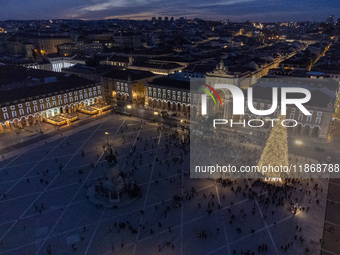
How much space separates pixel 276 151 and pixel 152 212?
20713 mm

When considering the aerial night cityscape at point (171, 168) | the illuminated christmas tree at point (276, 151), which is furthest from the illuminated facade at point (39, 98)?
the illuminated christmas tree at point (276, 151)

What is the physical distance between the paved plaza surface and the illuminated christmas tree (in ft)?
9.81

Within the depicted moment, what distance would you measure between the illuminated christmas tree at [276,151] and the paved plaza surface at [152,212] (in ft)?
9.81

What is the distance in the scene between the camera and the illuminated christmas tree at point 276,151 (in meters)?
39.2

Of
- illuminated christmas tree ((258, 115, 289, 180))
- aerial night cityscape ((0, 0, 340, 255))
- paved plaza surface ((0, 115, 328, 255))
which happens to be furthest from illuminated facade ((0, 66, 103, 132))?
illuminated christmas tree ((258, 115, 289, 180))

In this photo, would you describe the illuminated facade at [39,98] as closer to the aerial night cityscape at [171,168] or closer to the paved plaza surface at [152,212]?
the aerial night cityscape at [171,168]

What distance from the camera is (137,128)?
65.0 meters

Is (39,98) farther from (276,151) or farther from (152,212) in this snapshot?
(276,151)

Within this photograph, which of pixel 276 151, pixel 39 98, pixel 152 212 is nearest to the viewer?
pixel 152 212

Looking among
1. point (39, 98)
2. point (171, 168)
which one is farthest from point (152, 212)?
point (39, 98)

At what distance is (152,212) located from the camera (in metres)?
35.7

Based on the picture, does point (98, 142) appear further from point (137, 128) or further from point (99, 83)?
point (99, 83)

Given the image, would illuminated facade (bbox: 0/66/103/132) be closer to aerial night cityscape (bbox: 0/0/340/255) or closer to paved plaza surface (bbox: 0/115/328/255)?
aerial night cityscape (bbox: 0/0/340/255)

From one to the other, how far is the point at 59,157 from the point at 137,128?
67.2 ft
